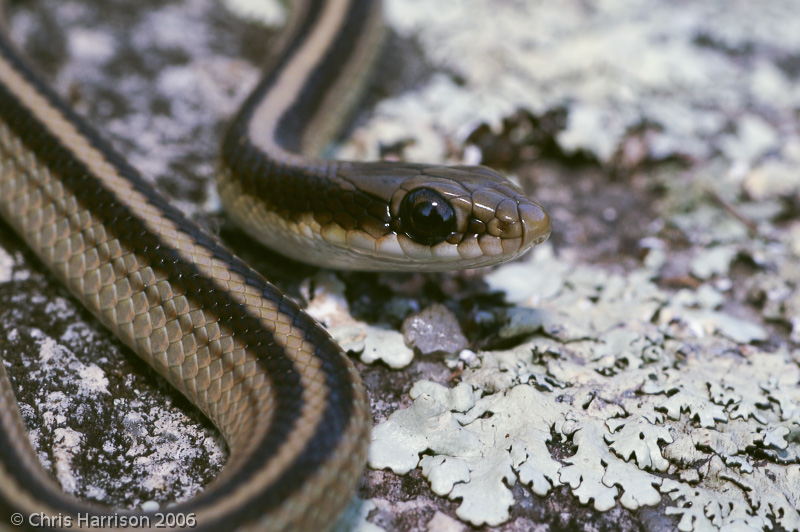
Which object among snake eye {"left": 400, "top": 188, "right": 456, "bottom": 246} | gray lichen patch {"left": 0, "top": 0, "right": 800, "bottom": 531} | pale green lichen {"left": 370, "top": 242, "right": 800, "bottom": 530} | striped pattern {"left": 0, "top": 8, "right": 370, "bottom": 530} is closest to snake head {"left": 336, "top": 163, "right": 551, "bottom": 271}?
snake eye {"left": 400, "top": 188, "right": 456, "bottom": 246}

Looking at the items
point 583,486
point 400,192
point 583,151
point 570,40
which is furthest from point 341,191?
point 570,40

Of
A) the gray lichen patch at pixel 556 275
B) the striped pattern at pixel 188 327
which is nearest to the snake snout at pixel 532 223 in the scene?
the gray lichen patch at pixel 556 275

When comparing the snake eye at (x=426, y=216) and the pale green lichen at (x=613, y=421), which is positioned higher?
the snake eye at (x=426, y=216)

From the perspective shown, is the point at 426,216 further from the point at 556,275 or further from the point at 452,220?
the point at 556,275

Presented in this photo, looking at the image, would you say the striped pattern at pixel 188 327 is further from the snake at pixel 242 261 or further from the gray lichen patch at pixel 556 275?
the gray lichen patch at pixel 556 275

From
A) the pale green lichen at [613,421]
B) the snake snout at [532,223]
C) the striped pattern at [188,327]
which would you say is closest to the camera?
the striped pattern at [188,327]

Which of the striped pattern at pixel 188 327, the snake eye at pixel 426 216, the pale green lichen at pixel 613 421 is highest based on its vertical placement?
the snake eye at pixel 426 216

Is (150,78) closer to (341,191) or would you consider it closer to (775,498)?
(341,191)

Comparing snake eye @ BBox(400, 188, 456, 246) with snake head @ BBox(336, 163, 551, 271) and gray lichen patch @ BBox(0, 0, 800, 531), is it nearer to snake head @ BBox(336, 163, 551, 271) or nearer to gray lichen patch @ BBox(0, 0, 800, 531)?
snake head @ BBox(336, 163, 551, 271)
